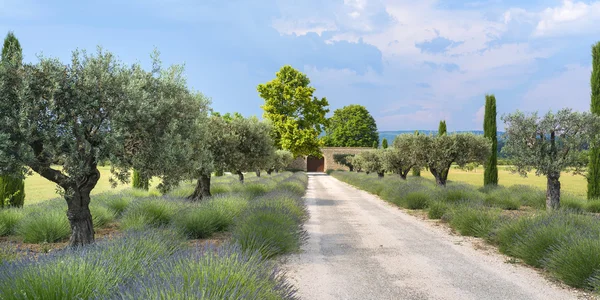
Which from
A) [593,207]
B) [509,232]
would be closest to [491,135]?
[593,207]

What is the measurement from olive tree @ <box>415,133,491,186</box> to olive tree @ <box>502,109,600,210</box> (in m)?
6.63

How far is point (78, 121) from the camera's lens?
24.8 feet

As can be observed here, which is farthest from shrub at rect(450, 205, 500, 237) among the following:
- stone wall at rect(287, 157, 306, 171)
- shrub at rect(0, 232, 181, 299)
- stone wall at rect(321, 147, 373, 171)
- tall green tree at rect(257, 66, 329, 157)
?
stone wall at rect(287, 157, 306, 171)

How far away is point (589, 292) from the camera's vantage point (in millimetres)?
5949

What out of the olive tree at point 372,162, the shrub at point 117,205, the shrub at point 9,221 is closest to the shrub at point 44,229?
the shrub at point 9,221

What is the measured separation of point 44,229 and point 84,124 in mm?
4036

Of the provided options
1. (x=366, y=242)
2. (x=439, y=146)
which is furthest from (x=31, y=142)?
(x=439, y=146)

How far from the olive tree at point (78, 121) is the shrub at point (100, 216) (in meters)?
3.42

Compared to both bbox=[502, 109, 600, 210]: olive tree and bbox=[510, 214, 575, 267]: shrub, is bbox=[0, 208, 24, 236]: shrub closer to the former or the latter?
bbox=[510, 214, 575, 267]: shrub

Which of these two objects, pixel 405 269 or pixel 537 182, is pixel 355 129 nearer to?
pixel 537 182

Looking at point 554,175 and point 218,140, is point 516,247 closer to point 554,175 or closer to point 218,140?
point 554,175

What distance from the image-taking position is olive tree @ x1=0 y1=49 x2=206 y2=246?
713 cm

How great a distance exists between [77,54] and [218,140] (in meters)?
9.05

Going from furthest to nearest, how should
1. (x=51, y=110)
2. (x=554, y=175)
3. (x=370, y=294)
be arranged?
(x=554, y=175)
(x=51, y=110)
(x=370, y=294)
